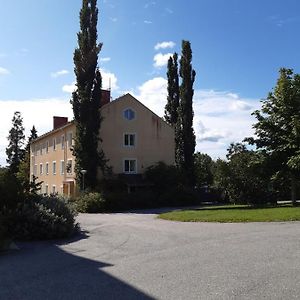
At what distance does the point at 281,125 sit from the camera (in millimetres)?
30500

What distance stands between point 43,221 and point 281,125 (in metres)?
18.9

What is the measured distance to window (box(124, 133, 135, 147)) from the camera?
48.3 metres

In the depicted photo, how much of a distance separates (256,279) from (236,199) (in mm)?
31222

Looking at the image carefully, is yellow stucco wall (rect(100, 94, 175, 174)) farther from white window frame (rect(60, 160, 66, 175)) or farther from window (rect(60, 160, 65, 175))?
window (rect(60, 160, 65, 175))

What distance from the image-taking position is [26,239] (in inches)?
643

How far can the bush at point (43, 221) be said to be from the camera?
16422 millimetres

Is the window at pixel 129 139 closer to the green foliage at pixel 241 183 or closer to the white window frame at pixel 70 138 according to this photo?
the white window frame at pixel 70 138

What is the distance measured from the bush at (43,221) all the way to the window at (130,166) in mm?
29773

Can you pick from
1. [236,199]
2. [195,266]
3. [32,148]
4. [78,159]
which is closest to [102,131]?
[78,159]

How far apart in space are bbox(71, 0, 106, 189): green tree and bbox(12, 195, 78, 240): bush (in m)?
24.2

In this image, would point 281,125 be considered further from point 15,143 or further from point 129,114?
point 15,143

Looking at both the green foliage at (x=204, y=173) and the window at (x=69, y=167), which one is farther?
the green foliage at (x=204, y=173)

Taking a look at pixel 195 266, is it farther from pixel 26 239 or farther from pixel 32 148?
pixel 32 148

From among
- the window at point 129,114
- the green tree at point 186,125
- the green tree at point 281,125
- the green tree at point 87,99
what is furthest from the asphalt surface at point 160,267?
the green tree at point 186,125
